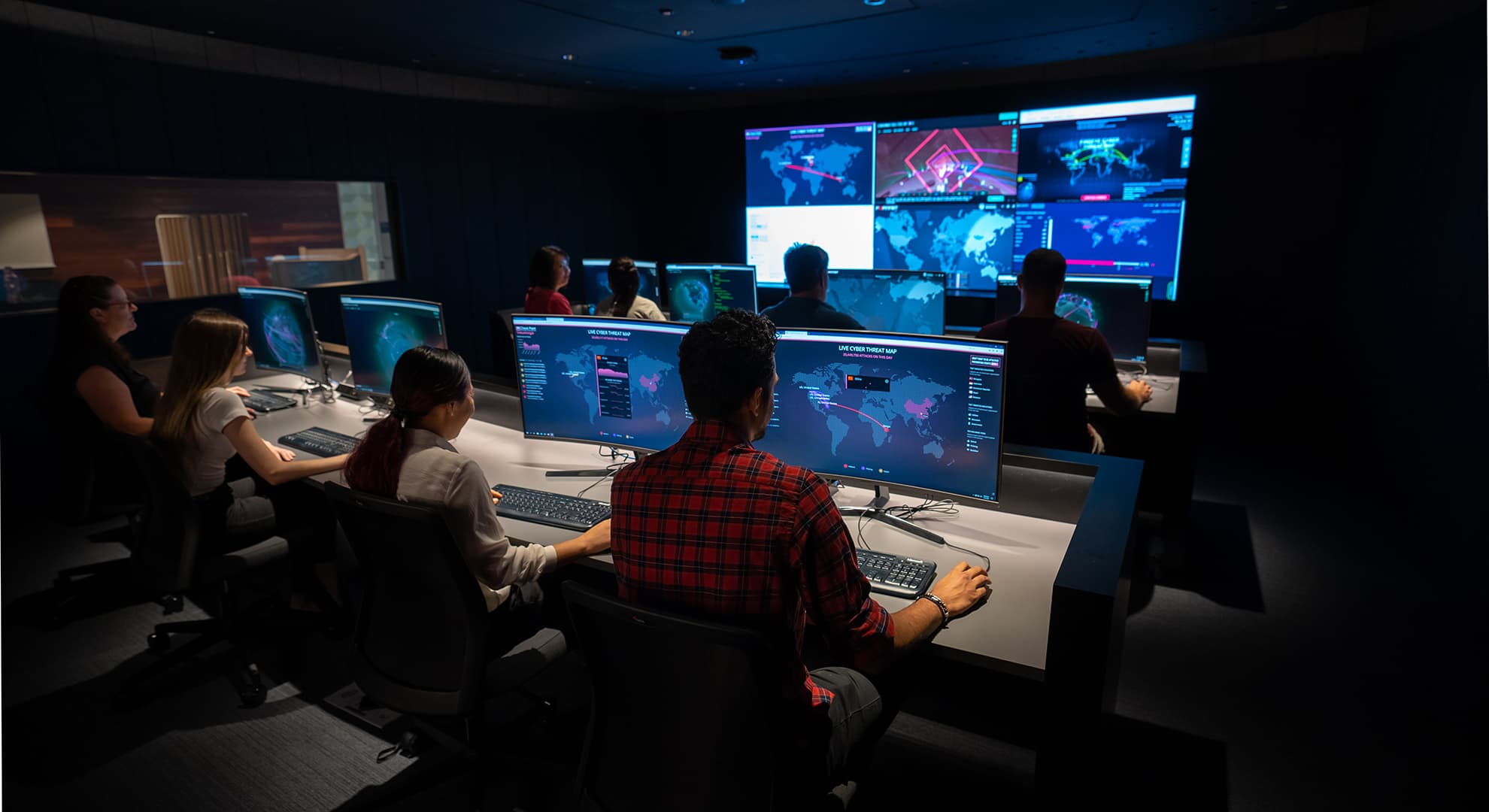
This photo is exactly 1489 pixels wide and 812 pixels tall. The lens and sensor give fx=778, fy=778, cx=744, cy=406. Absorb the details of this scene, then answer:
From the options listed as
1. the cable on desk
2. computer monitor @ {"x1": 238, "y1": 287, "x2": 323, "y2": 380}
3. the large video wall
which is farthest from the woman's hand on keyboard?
the large video wall

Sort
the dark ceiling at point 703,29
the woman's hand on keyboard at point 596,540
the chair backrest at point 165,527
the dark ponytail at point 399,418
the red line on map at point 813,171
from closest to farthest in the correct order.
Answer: the dark ponytail at point 399,418 < the woman's hand on keyboard at point 596,540 < the chair backrest at point 165,527 < the dark ceiling at point 703,29 < the red line on map at point 813,171

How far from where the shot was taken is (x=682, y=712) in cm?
122

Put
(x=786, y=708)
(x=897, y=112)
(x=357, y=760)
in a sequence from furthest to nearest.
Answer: (x=897, y=112) → (x=357, y=760) → (x=786, y=708)

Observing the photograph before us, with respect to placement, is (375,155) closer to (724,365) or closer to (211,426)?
(211,426)

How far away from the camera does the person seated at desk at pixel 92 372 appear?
278 centimetres

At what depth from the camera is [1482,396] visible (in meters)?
3.15

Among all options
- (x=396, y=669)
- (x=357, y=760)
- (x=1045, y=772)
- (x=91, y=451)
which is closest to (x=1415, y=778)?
(x=1045, y=772)

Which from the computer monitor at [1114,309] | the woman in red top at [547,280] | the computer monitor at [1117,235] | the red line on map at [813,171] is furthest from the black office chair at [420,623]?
the red line on map at [813,171]

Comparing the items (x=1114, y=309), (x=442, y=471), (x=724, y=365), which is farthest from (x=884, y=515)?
(x=1114, y=309)

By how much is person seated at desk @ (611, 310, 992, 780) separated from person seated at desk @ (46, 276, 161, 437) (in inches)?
96.7

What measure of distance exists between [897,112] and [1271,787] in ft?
18.6

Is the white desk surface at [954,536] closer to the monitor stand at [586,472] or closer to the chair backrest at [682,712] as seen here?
the monitor stand at [586,472]

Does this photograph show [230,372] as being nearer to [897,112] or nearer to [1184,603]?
[1184,603]

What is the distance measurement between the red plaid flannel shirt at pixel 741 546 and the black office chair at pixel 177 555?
1732 millimetres
